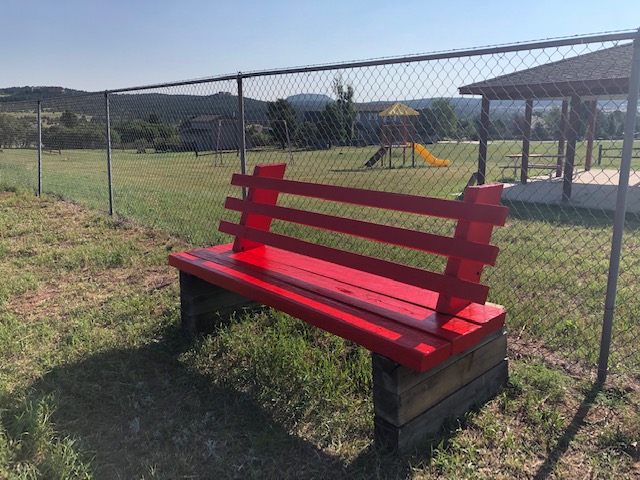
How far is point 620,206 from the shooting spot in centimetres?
242

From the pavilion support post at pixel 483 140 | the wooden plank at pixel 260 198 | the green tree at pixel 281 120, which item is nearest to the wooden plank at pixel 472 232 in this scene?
the wooden plank at pixel 260 198

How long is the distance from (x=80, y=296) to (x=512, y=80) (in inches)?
419

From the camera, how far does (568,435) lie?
227cm

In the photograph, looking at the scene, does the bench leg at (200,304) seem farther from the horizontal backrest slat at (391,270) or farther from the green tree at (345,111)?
the green tree at (345,111)

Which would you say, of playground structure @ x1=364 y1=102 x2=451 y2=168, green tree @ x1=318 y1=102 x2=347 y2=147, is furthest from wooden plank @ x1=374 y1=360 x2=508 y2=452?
green tree @ x1=318 y1=102 x2=347 y2=147

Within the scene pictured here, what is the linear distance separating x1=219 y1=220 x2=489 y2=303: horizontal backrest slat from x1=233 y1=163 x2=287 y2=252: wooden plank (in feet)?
0.59

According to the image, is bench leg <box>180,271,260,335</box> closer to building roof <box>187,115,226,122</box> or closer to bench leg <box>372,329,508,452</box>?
bench leg <box>372,329,508,452</box>

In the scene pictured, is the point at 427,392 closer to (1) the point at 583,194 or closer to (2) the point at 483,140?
(2) the point at 483,140

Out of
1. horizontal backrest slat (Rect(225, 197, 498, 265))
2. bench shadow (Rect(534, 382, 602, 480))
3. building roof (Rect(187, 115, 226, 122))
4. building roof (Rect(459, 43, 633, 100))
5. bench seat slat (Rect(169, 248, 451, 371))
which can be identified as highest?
building roof (Rect(459, 43, 633, 100))

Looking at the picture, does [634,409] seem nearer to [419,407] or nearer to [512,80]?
[419,407]

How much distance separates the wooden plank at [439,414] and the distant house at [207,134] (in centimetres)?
452

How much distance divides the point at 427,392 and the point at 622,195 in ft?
4.29

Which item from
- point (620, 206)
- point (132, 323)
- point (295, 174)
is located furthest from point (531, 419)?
point (295, 174)

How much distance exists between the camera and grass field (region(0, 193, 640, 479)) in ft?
7.02
